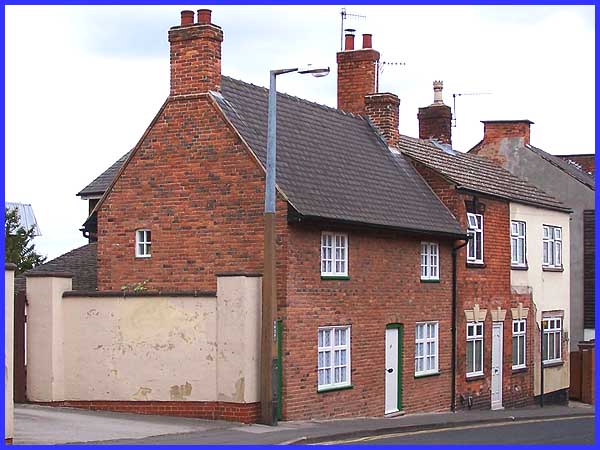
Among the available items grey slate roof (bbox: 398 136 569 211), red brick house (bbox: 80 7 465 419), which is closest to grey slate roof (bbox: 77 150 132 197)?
red brick house (bbox: 80 7 465 419)

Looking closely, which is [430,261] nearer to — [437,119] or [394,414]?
[394,414]

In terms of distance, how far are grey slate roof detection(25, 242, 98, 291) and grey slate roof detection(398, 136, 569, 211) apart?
9188 mm

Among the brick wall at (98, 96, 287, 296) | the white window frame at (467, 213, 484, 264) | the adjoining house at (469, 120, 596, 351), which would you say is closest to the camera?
the brick wall at (98, 96, 287, 296)

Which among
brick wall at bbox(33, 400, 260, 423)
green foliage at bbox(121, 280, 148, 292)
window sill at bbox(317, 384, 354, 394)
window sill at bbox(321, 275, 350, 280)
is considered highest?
window sill at bbox(321, 275, 350, 280)

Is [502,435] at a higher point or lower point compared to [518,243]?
lower

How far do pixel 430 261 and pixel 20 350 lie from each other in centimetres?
1088

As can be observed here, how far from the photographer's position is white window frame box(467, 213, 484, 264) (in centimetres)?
3014

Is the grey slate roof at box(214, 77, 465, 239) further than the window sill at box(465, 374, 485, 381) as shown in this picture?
No

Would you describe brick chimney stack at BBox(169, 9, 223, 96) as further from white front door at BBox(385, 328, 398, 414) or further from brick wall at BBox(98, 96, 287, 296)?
white front door at BBox(385, 328, 398, 414)

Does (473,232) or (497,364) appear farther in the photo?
(497,364)

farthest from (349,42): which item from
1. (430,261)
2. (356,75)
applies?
(430,261)

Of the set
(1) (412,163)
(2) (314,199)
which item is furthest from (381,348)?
(1) (412,163)

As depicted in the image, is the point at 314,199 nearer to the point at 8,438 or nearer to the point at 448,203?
the point at 448,203

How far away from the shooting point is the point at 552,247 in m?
35.7
